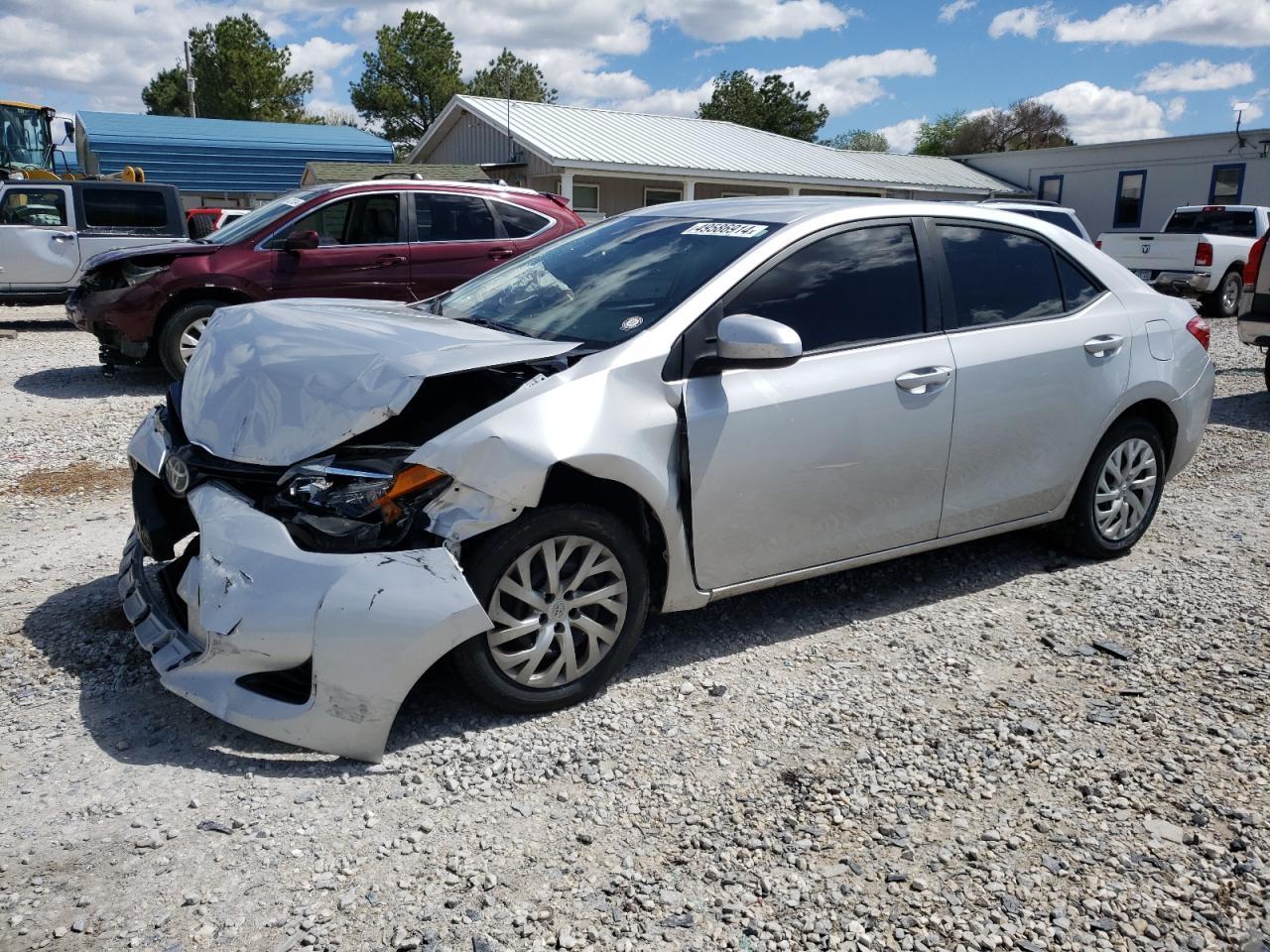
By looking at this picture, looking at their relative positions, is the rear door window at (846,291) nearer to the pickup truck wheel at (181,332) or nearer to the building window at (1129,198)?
the pickup truck wheel at (181,332)

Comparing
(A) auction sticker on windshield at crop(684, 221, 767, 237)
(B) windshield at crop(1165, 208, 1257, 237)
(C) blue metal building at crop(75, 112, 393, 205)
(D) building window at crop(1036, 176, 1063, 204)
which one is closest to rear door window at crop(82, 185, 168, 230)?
(A) auction sticker on windshield at crop(684, 221, 767, 237)

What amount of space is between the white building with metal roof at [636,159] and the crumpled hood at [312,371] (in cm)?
1887

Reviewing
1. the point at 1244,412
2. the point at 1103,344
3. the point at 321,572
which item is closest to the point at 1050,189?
the point at 1244,412

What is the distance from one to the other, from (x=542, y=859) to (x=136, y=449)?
2.25 m

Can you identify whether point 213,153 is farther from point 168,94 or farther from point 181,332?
point 168,94

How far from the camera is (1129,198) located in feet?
96.8

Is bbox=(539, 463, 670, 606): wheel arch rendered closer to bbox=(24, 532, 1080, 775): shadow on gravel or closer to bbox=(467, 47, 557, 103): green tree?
bbox=(24, 532, 1080, 775): shadow on gravel

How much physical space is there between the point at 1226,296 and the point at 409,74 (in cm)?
6084

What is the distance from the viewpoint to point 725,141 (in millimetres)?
28234

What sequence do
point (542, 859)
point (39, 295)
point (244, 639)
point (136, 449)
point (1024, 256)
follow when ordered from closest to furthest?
point (542, 859) < point (244, 639) < point (136, 449) < point (1024, 256) < point (39, 295)

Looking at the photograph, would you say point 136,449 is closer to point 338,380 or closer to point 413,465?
point 338,380

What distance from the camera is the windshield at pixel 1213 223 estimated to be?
704 inches

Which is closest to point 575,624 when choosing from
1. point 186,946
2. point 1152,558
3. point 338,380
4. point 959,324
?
point 338,380

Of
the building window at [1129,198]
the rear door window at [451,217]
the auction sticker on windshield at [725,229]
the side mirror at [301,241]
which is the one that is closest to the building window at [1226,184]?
the building window at [1129,198]
